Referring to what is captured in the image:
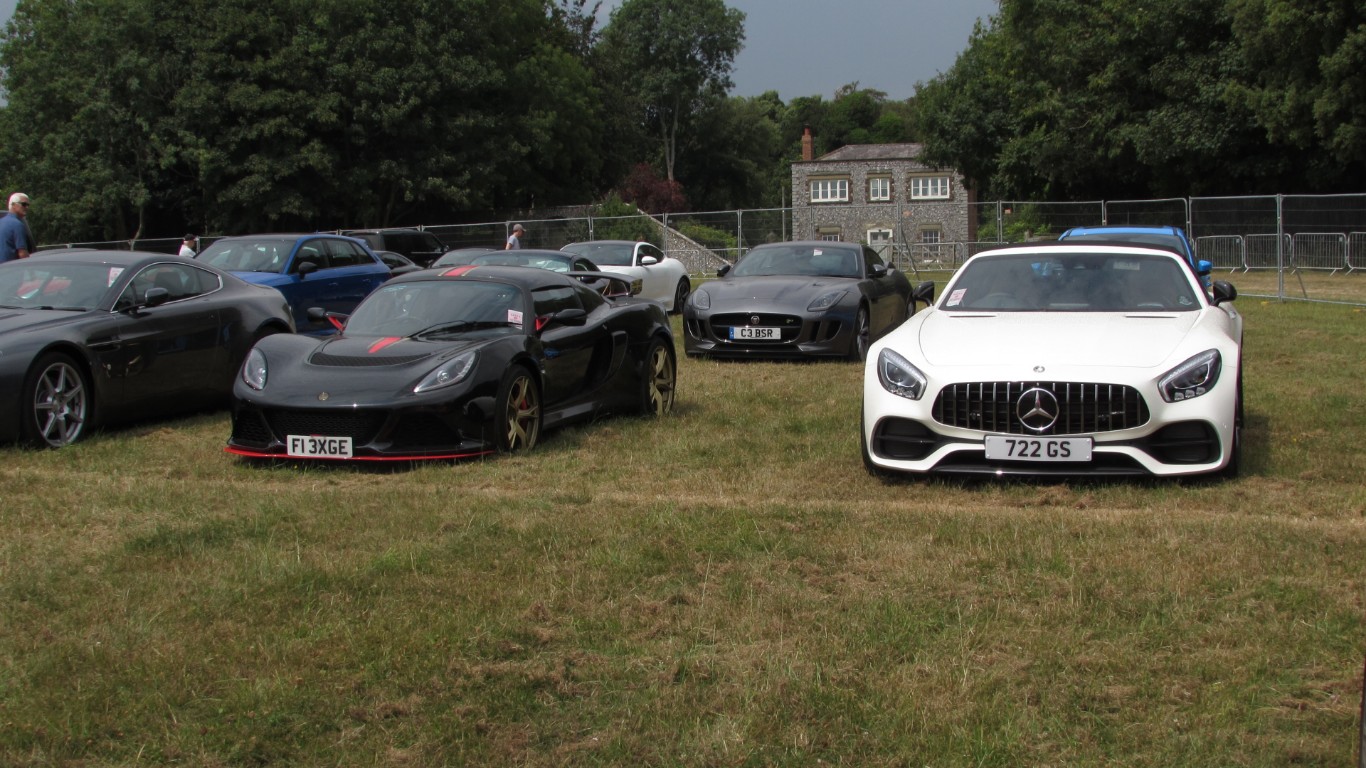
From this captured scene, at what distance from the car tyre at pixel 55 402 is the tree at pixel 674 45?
79769 mm

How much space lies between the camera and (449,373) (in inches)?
320

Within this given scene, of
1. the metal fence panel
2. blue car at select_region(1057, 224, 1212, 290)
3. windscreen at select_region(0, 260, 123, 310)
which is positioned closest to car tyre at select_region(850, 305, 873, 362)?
blue car at select_region(1057, 224, 1212, 290)

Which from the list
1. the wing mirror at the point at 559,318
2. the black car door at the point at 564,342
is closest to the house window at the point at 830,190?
the black car door at the point at 564,342

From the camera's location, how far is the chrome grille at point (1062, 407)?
698 cm

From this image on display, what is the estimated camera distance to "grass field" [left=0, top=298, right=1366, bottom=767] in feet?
12.1

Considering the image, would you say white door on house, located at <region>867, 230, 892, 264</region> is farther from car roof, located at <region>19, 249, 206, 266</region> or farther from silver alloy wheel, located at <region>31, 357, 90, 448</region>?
silver alloy wheel, located at <region>31, 357, 90, 448</region>

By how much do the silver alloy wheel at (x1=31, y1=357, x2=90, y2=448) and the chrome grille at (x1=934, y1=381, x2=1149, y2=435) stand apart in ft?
19.9

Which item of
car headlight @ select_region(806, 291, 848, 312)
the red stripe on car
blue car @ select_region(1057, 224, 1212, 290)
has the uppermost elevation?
blue car @ select_region(1057, 224, 1212, 290)

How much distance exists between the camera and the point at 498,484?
7.52m

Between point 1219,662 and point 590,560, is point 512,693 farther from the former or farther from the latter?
point 1219,662

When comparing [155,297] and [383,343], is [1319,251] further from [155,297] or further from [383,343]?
[155,297]

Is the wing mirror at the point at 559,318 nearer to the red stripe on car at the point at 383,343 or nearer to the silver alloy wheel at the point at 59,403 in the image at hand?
the red stripe on car at the point at 383,343

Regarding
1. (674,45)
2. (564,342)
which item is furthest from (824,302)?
(674,45)

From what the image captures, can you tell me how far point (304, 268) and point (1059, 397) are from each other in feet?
33.7
